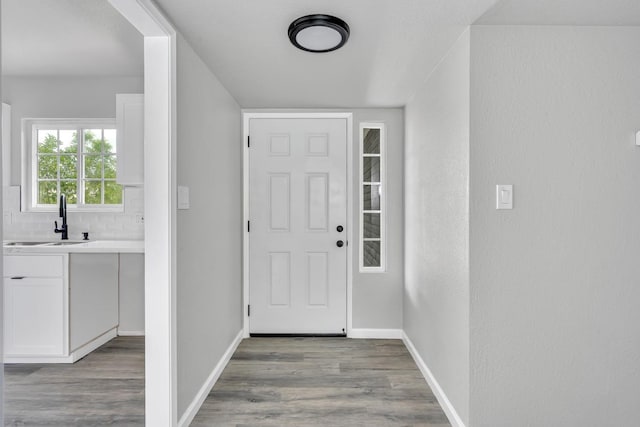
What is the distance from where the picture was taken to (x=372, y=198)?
357cm

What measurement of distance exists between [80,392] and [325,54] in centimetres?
267

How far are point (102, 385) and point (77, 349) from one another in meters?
0.52

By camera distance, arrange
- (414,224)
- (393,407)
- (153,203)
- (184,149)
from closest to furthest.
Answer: (153,203) < (184,149) < (393,407) < (414,224)

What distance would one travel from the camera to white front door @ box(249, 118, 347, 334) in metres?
3.54

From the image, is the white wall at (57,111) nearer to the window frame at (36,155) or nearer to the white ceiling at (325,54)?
the window frame at (36,155)

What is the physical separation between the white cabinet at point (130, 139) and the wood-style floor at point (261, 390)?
1.40 m

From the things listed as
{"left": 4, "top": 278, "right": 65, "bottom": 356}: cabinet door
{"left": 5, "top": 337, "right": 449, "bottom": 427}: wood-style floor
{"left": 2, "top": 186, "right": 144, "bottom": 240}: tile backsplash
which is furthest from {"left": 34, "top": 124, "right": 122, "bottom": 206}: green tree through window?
{"left": 5, "top": 337, "right": 449, "bottom": 427}: wood-style floor

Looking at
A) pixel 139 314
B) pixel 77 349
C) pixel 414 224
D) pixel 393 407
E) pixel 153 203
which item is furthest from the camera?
pixel 139 314
